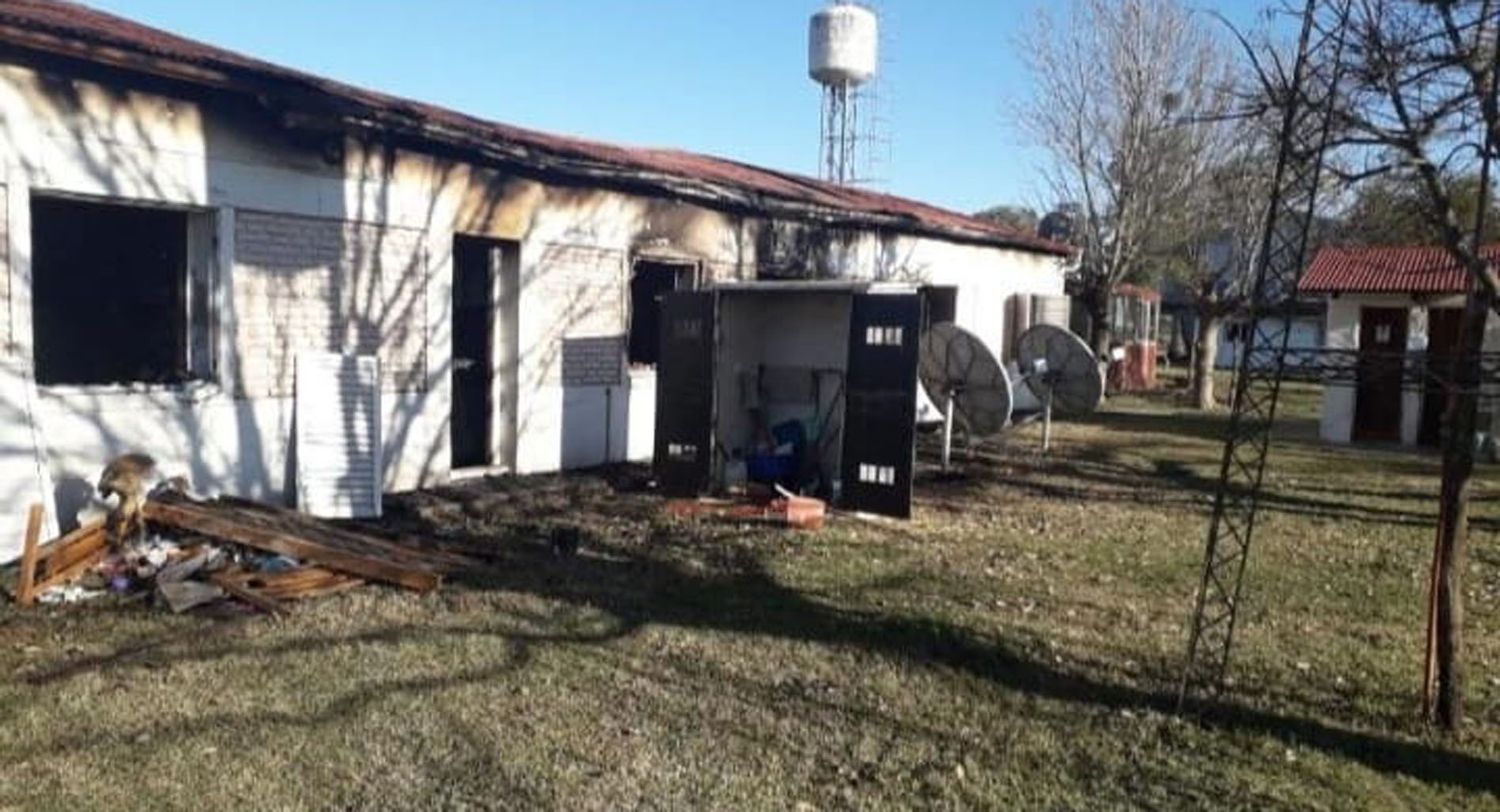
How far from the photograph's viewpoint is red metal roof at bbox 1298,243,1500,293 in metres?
15.8

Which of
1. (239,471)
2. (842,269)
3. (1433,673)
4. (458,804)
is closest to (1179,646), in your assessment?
→ (1433,673)

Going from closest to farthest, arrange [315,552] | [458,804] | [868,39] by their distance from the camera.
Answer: [458,804] < [315,552] < [868,39]

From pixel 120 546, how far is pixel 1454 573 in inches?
285

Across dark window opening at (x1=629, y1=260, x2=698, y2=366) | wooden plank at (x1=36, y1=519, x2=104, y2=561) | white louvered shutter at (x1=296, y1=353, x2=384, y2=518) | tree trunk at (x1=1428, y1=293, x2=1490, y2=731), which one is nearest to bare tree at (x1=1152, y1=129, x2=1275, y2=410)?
dark window opening at (x1=629, y1=260, x2=698, y2=366)

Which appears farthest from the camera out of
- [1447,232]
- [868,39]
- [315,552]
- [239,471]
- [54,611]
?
[868,39]

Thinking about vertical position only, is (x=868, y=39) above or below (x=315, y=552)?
above

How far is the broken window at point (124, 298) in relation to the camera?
8062mm

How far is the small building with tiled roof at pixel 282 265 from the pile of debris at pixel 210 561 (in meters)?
0.72

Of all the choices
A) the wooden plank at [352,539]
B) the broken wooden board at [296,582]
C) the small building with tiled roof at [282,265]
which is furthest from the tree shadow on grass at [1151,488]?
the broken wooden board at [296,582]

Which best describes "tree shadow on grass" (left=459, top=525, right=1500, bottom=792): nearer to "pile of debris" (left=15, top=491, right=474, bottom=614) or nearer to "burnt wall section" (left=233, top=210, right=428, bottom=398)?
"pile of debris" (left=15, top=491, right=474, bottom=614)

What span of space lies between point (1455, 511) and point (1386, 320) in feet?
46.7

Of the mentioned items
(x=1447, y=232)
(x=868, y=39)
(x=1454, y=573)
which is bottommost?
(x=1454, y=573)

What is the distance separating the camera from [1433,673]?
498 cm

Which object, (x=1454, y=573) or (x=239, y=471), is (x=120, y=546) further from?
(x=1454, y=573)
